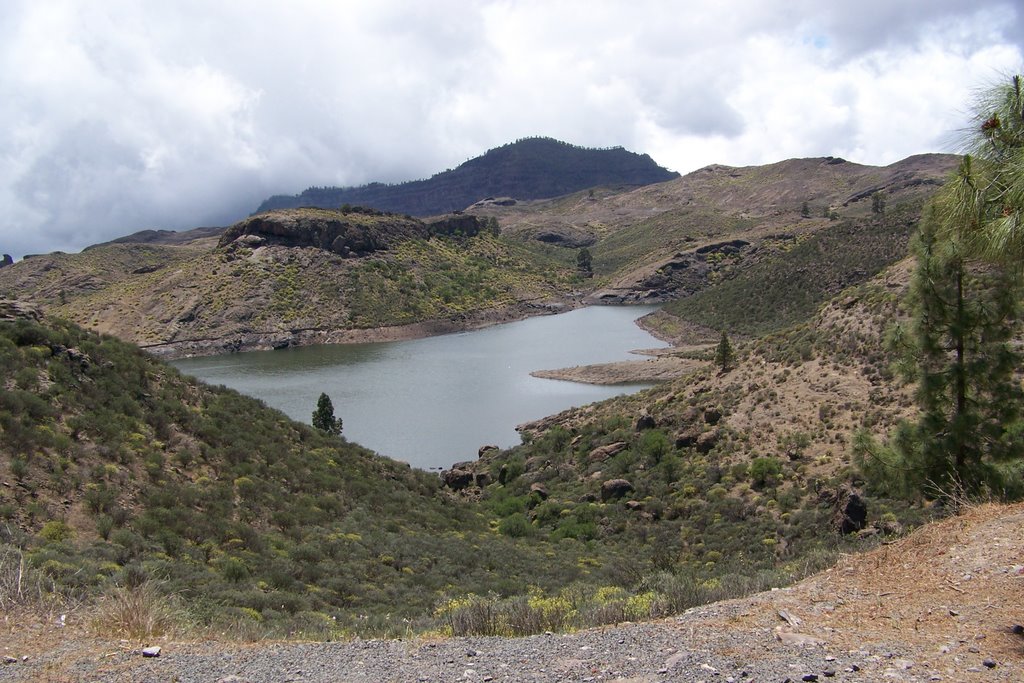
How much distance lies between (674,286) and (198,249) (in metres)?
108

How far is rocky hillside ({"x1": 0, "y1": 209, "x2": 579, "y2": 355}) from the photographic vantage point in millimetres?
89812

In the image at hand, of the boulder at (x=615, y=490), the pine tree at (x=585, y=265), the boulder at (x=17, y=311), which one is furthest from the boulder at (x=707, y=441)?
the pine tree at (x=585, y=265)

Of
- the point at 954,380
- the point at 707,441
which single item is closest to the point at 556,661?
the point at 954,380

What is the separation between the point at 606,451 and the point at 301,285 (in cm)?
7904

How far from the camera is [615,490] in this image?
25.0m

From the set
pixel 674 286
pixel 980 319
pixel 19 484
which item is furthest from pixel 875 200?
pixel 19 484

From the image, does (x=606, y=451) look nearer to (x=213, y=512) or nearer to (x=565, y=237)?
(x=213, y=512)

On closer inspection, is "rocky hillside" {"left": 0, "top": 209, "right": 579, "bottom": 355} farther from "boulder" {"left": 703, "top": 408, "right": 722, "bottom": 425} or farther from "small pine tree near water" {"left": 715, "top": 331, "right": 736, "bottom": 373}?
"boulder" {"left": 703, "top": 408, "right": 722, "bottom": 425}

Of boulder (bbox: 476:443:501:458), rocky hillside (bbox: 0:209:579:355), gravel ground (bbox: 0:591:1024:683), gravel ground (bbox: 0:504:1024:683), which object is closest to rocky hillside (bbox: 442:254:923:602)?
boulder (bbox: 476:443:501:458)

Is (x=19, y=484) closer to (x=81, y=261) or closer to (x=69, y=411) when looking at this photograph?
(x=69, y=411)

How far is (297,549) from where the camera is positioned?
46.8 feet

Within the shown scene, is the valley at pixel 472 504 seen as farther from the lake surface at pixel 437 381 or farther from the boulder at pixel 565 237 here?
the boulder at pixel 565 237

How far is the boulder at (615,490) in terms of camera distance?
2491 cm

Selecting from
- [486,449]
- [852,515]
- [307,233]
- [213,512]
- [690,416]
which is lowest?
[486,449]
